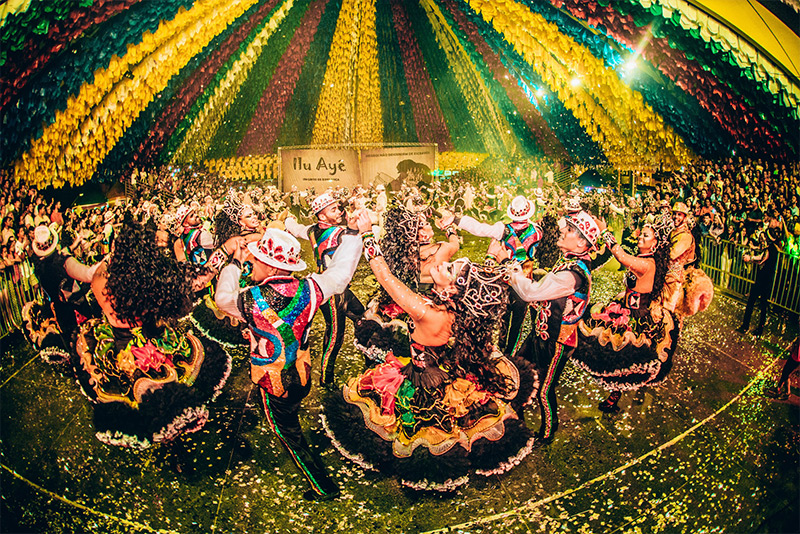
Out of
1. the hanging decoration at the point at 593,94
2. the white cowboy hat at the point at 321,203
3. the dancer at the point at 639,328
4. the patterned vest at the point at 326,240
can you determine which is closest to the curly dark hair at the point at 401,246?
→ the patterned vest at the point at 326,240

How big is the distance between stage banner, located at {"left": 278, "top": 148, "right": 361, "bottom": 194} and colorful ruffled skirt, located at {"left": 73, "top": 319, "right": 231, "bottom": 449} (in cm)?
616

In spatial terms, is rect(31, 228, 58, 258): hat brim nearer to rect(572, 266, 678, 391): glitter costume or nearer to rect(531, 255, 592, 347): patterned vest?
rect(531, 255, 592, 347): patterned vest

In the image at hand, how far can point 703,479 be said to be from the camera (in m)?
3.61

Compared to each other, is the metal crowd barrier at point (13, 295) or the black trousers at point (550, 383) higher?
the black trousers at point (550, 383)

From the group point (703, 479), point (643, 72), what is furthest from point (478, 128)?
point (703, 479)

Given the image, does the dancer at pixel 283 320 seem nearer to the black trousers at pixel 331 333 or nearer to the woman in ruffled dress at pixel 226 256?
the black trousers at pixel 331 333

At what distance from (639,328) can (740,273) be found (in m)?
4.33

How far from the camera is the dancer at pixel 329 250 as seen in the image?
4.88 meters

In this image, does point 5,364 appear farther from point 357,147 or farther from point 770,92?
point 770,92

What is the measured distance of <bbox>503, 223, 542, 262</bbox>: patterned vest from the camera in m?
5.16

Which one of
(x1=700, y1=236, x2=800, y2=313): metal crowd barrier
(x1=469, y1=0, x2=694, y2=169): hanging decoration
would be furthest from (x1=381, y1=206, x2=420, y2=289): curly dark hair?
(x1=700, y1=236, x2=800, y2=313): metal crowd barrier

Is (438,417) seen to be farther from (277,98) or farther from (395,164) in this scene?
(277,98)

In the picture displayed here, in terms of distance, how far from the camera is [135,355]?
4109 millimetres

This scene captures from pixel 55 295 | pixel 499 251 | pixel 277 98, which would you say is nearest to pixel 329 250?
pixel 499 251
